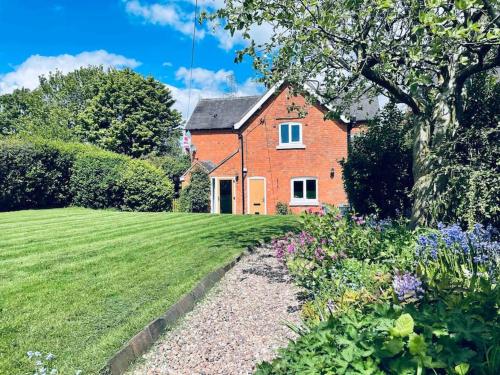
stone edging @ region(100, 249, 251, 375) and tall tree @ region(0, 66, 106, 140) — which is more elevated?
tall tree @ region(0, 66, 106, 140)

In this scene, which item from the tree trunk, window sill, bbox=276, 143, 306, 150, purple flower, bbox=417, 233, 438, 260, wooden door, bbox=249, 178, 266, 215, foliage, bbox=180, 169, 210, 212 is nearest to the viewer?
purple flower, bbox=417, 233, 438, 260

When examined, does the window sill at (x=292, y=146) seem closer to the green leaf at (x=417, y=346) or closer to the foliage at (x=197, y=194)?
the foliage at (x=197, y=194)

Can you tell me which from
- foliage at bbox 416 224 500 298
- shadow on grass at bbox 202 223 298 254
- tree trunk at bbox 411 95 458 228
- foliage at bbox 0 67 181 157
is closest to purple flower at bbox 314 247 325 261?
foliage at bbox 416 224 500 298

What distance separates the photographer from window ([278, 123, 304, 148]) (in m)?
23.2

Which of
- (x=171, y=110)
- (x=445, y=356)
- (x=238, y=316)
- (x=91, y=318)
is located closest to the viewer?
(x=445, y=356)

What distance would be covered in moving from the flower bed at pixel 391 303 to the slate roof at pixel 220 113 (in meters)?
22.8

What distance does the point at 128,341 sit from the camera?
4.20 meters

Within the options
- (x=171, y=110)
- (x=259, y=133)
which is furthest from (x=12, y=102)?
(x=259, y=133)

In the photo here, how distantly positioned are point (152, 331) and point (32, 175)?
832 inches

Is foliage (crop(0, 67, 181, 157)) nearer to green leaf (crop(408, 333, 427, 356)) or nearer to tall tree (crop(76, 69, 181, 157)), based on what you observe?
tall tree (crop(76, 69, 181, 157))

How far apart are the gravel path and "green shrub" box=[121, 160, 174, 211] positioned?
55.8ft

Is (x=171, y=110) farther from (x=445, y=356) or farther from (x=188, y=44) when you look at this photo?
(x=445, y=356)

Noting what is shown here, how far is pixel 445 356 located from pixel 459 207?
5111mm

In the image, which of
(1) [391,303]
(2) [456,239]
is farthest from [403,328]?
(2) [456,239]
